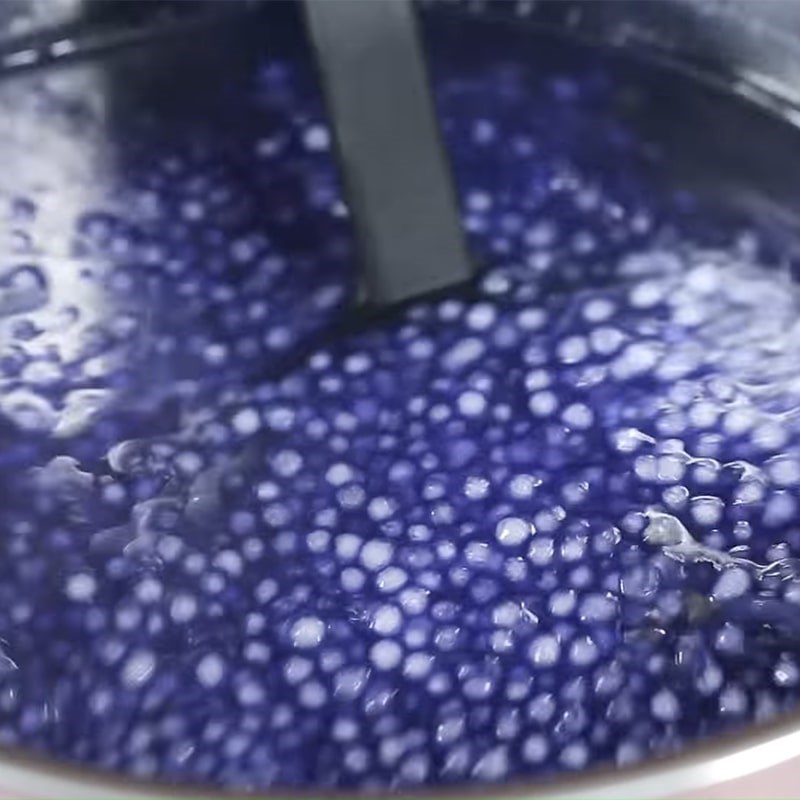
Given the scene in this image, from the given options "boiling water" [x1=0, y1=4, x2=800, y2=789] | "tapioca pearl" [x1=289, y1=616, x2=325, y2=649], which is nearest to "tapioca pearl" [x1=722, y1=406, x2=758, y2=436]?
"boiling water" [x1=0, y1=4, x2=800, y2=789]

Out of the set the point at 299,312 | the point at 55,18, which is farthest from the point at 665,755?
the point at 55,18

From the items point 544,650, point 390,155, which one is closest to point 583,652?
point 544,650

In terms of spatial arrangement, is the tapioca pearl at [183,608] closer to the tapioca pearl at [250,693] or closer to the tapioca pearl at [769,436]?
the tapioca pearl at [250,693]

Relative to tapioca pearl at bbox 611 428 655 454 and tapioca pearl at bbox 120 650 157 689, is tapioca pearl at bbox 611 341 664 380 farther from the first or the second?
tapioca pearl at bbox 120 650 157 689

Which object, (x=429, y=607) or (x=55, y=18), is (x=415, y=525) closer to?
(x=429, y=607)

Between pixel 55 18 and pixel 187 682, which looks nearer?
pixel 187 682

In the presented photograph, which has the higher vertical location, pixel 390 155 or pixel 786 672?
pixel 390 155

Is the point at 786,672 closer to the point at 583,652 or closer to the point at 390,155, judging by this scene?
the point at 583,652
